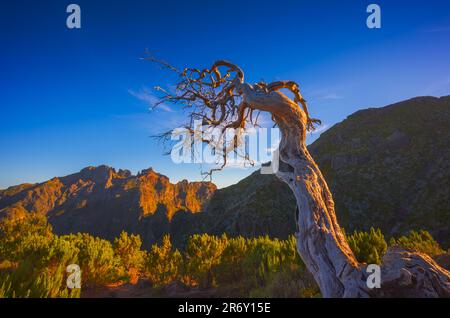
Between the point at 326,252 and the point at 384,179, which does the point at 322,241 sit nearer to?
the point at 326,252

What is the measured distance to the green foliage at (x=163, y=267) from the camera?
28.0 ft

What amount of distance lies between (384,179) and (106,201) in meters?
128

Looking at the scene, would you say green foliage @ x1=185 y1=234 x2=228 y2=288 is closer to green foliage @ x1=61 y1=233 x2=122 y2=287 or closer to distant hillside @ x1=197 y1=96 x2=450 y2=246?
green foliage @ x1=61 y1=233 x2=122 y2=287

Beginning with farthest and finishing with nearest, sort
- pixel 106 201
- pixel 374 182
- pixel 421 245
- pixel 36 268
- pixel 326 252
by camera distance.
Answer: pixel 106 201, pixel 374 182, pixel 421 245, pixel 36 268, pixel 326 252

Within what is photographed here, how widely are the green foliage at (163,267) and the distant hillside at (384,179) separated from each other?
3146cm

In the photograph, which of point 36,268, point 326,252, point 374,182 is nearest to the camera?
point 326,252

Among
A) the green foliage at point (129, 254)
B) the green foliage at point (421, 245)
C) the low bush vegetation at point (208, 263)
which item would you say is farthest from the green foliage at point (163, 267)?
the green foliage at point (421, 245)

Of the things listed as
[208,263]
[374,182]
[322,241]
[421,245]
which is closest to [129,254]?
[208,263]

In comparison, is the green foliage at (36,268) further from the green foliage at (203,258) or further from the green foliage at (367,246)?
the green foliage at (367,246)

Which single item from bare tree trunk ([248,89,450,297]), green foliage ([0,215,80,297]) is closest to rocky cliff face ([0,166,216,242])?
green foliage ([0,215,80,297])

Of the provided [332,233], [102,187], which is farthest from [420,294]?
[102,187]

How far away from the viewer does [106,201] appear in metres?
129

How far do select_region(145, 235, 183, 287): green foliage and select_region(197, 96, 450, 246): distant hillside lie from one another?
31.5 metres

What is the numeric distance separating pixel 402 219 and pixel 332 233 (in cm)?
3813
